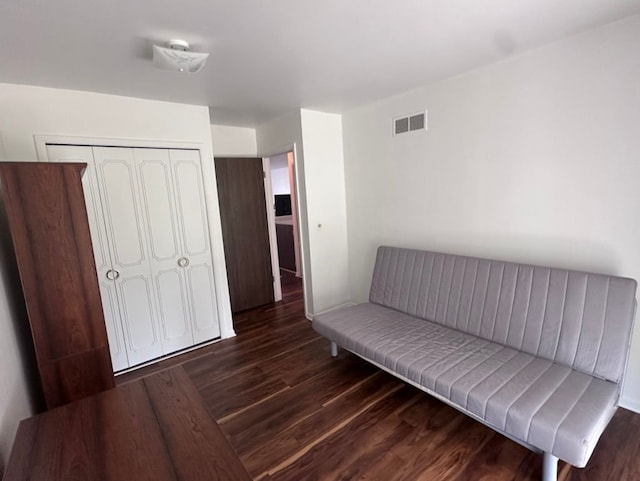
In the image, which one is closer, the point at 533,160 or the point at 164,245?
the point at 533,160

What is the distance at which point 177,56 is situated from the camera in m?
1.79

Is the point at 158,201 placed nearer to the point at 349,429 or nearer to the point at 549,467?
the point at 349,429

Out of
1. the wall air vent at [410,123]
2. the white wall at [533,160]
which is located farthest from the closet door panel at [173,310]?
the wall air vent at [410,123]

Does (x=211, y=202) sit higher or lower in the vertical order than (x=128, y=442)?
higher

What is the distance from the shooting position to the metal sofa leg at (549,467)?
4.86ft

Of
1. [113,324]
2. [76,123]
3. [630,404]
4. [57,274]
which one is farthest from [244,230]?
[630,404]

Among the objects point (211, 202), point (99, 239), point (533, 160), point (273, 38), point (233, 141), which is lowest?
point (99, 239)

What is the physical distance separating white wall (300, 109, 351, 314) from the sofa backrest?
101 cm

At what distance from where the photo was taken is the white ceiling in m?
1.51

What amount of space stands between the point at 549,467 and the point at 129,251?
3.16 m

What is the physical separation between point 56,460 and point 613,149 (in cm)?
306

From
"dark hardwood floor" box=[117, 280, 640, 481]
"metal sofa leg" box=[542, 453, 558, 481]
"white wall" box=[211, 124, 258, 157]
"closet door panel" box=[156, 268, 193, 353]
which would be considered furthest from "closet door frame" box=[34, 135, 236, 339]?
"metal sofa leg" box=[542, 453, 558, 481]

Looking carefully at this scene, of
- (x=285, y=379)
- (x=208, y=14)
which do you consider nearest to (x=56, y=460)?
(x=285, y=379)

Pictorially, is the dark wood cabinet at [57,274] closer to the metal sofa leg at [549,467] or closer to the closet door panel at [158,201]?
the closet door panel at [158,201]
